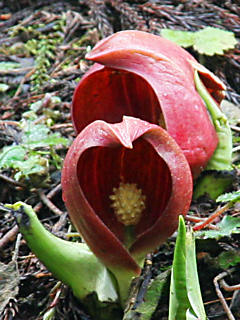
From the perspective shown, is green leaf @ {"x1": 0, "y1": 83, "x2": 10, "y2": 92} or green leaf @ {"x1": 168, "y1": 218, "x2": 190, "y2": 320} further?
green leaf @ {"x1": 0, "y1": 83, "x2": 10, "y2": 92}

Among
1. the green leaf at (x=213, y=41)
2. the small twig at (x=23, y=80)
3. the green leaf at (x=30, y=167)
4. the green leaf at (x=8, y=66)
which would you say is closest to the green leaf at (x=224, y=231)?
the green leaf at (x=30, y=167)

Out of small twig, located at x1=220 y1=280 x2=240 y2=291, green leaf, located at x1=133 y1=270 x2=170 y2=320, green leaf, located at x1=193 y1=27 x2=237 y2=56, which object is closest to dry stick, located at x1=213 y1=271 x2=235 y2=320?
small twig, located at x1=220 y1=280 x2=240 y2=291

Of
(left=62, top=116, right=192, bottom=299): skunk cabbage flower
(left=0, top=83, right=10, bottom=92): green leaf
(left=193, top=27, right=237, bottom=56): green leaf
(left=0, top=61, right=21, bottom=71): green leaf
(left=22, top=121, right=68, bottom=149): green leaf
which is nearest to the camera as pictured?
(left=62, top=116, right=192, bottom=299): skunk cabbage flower

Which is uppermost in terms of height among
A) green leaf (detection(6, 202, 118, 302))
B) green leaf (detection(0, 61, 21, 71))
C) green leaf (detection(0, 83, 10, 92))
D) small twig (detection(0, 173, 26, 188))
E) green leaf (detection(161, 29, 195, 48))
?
green leaf (detection(161, 29, 195, 48))

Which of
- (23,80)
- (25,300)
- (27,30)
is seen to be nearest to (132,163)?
(25,300)

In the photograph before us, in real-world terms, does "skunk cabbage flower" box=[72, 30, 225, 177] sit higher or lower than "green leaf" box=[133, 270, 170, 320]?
higher

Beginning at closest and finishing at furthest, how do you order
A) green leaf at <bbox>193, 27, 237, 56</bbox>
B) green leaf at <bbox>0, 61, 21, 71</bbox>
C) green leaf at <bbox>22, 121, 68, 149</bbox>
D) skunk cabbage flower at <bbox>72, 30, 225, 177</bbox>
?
skunk cabbage flower at <bbox>72, 30, 225, 177</bbox> < green leaf at <bbox>22, 121, 68, 149</bbox> < green leaf at <bbox>193, 27, 237, 56</bbox> < green leaf at <bbox>0, 61, 21, 71</bbox>

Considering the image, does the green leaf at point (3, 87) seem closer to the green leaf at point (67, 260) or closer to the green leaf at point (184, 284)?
the green leaf at point (67, 260)

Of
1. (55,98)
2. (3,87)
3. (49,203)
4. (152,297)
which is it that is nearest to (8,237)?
(49,203)

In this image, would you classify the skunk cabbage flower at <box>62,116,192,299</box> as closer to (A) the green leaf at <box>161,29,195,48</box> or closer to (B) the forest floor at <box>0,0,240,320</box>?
(B) the forest floor at <box>0,0,240,320</box>
